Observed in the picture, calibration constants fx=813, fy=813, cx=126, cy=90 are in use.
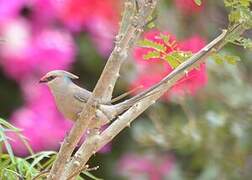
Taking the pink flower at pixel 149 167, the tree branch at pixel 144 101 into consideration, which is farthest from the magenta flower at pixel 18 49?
the tree branch at pixel 144 101

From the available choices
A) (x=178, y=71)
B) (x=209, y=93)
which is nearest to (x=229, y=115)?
(x=209, y=93)

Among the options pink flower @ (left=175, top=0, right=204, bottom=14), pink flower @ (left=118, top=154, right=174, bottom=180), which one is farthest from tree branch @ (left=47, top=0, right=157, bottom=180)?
pink flower @ (left=175, top=0, right=204, bottom=14)

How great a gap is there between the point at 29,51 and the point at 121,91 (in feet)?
1.28

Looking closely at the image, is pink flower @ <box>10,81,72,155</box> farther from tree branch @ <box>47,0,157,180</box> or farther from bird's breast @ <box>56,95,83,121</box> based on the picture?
tree branch @ <box>47,0,157,180</box>

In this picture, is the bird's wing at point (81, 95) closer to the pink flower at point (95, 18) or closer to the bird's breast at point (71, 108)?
the bird's breast at point (71, 108)

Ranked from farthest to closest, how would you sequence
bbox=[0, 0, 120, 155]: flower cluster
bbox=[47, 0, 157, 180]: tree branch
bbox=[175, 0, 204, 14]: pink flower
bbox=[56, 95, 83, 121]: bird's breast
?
bbox=[175, 0, 204, 14]: pink flower, bbox=[0, 0, 120, 155]: flower cluster, bbox=[56, 95, 83, 121]: bird's breast, bbox=[47, 0, 157, 180]: tree branch

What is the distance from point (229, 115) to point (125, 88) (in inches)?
17.4

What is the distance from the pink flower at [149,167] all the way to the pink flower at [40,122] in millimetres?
261

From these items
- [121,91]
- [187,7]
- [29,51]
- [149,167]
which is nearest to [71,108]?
[29,51]

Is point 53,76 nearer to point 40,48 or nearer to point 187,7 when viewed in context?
point 40,48

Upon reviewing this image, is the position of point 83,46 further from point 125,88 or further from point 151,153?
point 151,153

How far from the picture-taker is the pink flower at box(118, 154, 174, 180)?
8.43ft

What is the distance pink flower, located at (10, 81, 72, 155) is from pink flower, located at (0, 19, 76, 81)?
0.20 feet

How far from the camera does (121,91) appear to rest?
271cm
